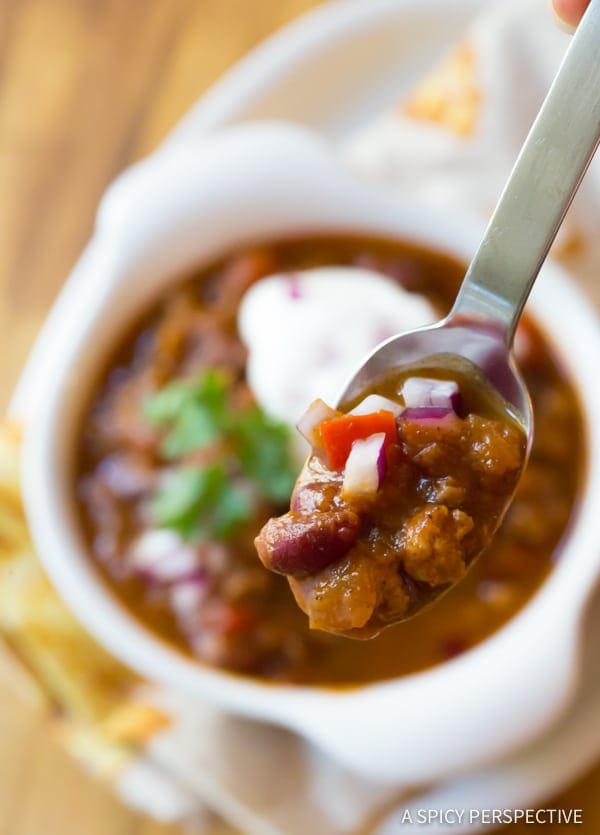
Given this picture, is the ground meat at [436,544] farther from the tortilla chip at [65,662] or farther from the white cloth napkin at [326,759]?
the tortilla chip at [65,662]

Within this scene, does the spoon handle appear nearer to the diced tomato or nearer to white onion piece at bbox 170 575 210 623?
the diced tomato

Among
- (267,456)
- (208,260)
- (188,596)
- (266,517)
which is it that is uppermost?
(208,260)

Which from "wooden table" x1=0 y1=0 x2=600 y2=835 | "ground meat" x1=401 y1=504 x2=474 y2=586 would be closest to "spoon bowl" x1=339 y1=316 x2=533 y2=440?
"ground meat" x1=401 y1=504 x2=474 y2=586

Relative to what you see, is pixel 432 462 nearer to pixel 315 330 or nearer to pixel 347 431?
pixel 347 431

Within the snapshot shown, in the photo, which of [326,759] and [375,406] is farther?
[326,759]

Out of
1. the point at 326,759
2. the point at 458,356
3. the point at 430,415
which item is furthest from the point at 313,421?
the point at 326,759

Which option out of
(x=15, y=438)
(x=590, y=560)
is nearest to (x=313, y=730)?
(x=590, y=560)

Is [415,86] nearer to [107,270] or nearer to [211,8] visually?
[211,8]
